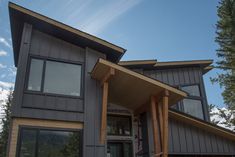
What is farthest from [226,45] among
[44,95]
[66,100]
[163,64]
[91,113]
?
[44,95]

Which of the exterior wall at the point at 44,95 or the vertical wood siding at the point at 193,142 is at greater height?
the exterior wall at the point at 44,95

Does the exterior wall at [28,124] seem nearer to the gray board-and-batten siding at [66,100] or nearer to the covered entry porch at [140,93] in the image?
the gray board-and-batten siding at [66,100]

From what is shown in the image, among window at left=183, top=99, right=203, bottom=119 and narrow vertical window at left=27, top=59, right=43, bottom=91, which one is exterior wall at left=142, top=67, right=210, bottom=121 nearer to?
window at left=183, top=99, right=203, bottom=119

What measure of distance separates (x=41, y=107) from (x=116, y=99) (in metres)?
3.02

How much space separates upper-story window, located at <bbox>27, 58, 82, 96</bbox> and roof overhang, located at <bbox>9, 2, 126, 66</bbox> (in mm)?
945

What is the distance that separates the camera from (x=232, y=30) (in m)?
14.4

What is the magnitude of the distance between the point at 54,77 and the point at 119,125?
342cm

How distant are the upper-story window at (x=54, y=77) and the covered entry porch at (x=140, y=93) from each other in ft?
2.21

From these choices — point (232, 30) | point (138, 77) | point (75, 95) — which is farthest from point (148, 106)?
point (232, 30)

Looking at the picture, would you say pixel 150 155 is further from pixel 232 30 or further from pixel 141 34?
pixel 232 30

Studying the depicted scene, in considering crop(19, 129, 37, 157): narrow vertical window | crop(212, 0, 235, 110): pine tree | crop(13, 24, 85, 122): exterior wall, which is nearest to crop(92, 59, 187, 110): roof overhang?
crop(13, 24, 85, 122): exterior wall

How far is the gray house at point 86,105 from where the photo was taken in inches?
271

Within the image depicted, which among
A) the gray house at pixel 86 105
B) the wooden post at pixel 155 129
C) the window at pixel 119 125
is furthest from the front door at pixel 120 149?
the wooden post at pixel 155 129

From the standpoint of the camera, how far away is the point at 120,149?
9383mm
